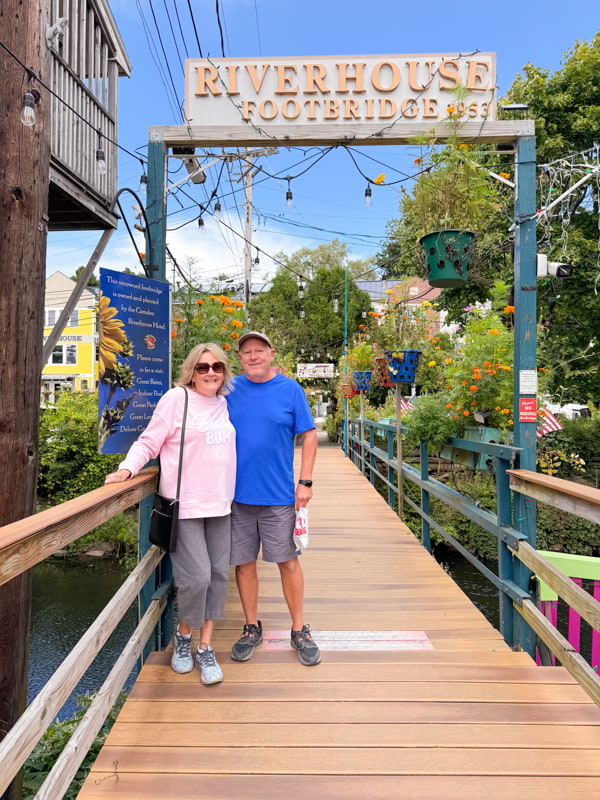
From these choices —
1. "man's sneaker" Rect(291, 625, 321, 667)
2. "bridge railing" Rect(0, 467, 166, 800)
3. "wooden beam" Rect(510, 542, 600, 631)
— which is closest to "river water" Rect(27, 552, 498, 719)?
"man's sneaker" Rect(291, 625, 321, 667)

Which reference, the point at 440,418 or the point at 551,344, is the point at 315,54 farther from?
the point at 551,344

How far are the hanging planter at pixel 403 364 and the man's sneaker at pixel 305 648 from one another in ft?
12.1

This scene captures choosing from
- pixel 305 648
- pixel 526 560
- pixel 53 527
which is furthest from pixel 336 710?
pixel 53 527

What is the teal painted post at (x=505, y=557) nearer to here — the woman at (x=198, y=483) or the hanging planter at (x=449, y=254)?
the hanging planter at (x=449, y=254)

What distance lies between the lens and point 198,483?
7.77 ft

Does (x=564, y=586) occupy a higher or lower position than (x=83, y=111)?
lower

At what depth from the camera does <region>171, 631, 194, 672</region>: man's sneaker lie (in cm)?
247

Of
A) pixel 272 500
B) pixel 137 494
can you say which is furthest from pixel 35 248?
pixel 272 500

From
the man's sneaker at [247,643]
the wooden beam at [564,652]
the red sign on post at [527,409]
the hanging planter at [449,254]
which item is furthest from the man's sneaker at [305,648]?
the hanging planter at [449,254]

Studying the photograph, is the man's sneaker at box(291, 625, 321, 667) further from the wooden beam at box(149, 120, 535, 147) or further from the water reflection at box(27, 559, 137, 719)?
the water reflection at box(27, 559, 137, 719)

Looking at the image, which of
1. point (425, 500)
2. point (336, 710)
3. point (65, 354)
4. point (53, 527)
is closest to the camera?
point (53, 527)

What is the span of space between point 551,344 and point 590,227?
8.34 ft

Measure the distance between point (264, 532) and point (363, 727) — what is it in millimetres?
885

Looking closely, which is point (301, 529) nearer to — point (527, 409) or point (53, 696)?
point (53, 696)
